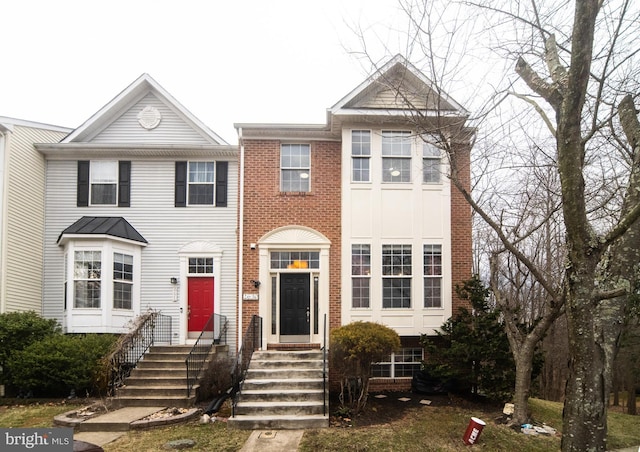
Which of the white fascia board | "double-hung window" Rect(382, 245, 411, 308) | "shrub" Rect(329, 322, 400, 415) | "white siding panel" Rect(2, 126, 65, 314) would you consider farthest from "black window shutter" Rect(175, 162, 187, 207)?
"shrub" Rect(329, 322, 400, 415)

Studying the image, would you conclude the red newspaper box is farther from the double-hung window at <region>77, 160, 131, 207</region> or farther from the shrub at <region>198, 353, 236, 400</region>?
the double-hung window at <region>77, 160, 131, 207</region>

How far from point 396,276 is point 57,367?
832 centimetres

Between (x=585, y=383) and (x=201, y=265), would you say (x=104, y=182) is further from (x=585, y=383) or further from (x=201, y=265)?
(x=585, y=383)

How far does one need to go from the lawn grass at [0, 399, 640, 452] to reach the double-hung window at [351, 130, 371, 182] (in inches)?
230

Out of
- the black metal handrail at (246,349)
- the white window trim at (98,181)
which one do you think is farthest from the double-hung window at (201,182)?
the black metal handrail at (246,349)

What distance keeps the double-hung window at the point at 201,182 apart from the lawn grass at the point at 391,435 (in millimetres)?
6348

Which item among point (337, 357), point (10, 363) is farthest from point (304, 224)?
point (10, 363)

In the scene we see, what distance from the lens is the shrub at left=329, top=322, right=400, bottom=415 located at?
9242 mm

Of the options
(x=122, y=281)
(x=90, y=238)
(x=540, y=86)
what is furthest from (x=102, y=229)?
(x=540, y=86)

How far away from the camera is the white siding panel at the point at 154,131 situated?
1366 cm

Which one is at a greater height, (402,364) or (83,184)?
(83,184)

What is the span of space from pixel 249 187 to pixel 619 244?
29.1 ft

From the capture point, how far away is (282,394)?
30.0 ft

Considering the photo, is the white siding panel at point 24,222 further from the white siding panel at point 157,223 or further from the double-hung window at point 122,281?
the double-hung window at point 122,281
